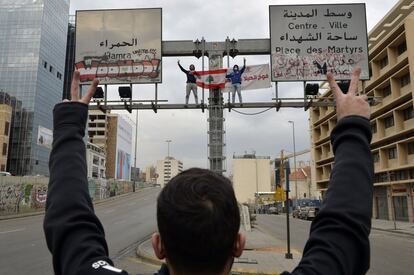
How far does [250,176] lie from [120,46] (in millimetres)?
93338

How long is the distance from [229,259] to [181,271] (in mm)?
144

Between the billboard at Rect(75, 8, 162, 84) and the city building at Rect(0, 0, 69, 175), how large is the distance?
72.5 metres

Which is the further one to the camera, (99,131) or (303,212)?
(99,131)

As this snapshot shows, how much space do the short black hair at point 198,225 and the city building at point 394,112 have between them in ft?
118

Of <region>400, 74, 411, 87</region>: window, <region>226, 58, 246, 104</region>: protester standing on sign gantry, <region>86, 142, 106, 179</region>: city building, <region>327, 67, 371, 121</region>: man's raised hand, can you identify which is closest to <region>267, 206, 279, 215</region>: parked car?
<region>400, 74, 411, 87</region>: window

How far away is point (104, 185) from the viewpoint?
205ft

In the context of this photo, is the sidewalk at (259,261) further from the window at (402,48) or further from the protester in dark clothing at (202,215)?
the window at (402,48)

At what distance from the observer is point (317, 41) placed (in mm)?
13227

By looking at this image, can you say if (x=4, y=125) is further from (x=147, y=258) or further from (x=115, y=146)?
(x=147, y=258)

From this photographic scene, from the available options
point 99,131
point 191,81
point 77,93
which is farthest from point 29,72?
point 77,93

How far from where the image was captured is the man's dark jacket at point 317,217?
4.42 ft

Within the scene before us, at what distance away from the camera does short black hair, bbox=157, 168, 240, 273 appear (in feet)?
4.01

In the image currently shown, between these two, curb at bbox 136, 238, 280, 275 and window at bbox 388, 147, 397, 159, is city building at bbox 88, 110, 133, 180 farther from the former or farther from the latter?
curb at bbox 136, 238, 280, 275

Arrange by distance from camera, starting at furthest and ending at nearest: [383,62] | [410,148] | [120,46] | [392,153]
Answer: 1. [383,62]
2. [392,153]
3. [410,148]
4. [120,46]
